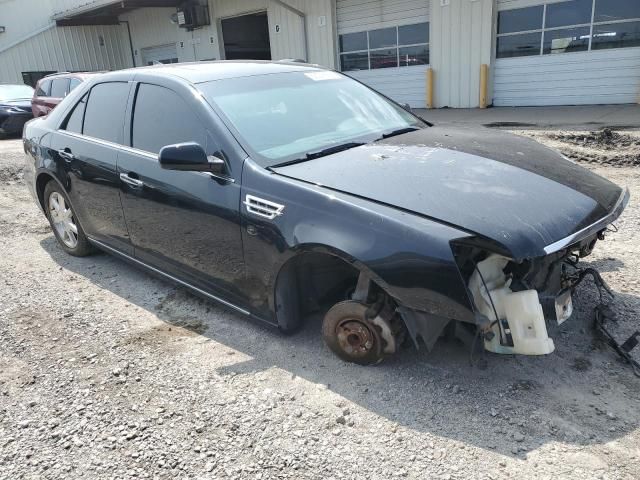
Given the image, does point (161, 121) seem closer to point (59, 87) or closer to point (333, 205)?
point (333, 205)

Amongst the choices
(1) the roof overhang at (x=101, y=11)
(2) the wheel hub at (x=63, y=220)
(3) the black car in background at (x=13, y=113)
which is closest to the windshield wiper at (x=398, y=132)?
(2) the wheel hub at (x=63, y=220)

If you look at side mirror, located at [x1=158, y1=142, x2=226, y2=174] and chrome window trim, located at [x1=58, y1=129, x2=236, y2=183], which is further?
chrome window trim, located at [x1=58, y1=129, x2=236, y2=183]

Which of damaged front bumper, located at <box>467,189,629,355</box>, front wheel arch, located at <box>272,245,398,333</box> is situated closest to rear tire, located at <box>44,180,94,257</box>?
front wheel arch, located at <box>272,245,398,333</box>

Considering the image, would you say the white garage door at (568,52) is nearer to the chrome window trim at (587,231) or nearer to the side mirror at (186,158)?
the chrome window trim at (587,231)

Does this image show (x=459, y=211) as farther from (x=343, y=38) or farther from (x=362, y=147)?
(x=343, y=38)

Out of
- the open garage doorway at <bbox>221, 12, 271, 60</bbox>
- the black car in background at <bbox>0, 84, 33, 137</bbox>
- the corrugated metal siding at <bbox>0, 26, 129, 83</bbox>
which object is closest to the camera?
the black car in background at <bbox>0, 84, 33, 137</bbox>

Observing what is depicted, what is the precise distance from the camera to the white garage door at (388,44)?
14.7 meters

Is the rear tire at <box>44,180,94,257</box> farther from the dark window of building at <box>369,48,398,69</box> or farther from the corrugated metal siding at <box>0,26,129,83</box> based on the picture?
the corrugated metal siding at <box>0,26,129,83</box>

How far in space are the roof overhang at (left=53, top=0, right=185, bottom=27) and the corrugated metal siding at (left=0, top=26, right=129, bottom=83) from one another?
544 mm

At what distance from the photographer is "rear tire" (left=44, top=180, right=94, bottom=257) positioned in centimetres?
479

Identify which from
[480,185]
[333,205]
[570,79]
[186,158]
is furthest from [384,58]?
[333,205]

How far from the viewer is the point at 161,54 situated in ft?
77.2

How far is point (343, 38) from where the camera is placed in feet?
53.9

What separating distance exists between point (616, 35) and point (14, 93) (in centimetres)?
1541
